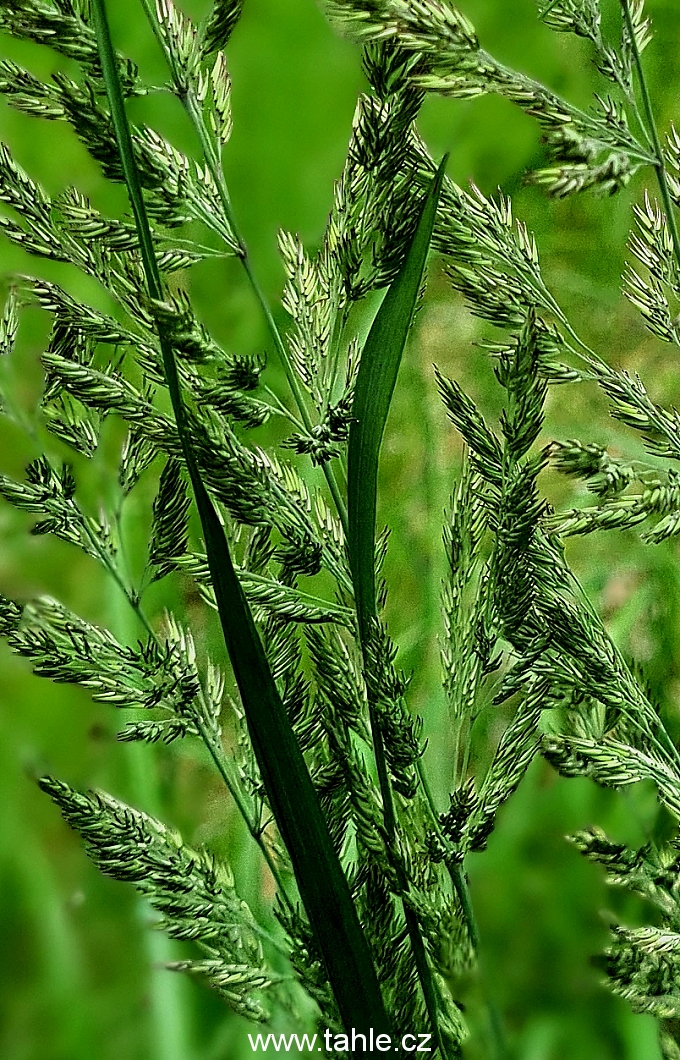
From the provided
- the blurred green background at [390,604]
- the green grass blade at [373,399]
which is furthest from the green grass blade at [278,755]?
the blurred green background at [390,604]

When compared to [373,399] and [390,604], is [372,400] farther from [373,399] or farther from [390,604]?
[390,604]

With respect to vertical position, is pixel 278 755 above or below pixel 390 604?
below

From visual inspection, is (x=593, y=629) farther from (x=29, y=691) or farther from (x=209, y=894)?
(x=29, y=691)

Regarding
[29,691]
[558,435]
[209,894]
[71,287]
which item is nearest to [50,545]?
[29,691]

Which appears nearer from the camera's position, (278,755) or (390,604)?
(278,755)

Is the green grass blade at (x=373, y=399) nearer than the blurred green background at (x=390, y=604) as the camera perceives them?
Yes

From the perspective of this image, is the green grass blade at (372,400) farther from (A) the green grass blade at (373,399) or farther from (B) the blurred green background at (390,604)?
(B) the blurred green background at (390,604)

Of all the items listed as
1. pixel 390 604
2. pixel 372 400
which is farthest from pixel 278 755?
pixel 390 604
